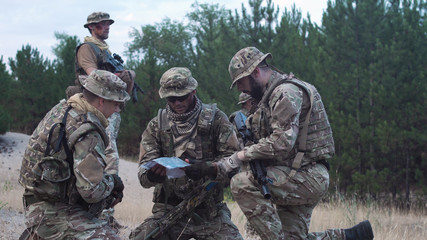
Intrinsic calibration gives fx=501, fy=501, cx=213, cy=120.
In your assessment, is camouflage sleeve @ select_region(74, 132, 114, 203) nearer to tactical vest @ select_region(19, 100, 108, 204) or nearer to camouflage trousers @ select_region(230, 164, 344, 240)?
tactical vest @ select_region(19, 100, 108, 204)

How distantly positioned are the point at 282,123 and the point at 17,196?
4.82m

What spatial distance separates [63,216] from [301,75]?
11581mm

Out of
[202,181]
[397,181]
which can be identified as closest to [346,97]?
[397,181]

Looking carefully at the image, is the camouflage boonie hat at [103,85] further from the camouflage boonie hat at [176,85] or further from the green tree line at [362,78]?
the green tree line at [362,78]

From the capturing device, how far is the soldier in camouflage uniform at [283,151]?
143 inches

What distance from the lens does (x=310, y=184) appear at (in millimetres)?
3746

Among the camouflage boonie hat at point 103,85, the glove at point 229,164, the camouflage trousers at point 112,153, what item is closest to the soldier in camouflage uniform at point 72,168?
the camouflage boonie hat at point 103,85

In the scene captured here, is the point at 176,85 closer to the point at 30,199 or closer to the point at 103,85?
the point at 103,85

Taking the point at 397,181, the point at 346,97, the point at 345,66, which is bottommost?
the point at 397,181

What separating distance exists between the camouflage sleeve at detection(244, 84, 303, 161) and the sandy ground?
224 cm

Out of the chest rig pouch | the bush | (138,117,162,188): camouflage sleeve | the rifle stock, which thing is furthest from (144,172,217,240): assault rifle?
the bush

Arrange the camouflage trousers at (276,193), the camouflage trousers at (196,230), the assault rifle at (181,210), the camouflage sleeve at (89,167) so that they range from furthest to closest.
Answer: the camouflage trousers at (196,230) < the assault rifle at (181,210) < the camouflage trousers at (276,193) < the camouflage sleeve at (89,167)

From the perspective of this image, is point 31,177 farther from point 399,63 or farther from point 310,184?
point 399,63

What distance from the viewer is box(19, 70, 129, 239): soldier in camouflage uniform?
3.16 meters
